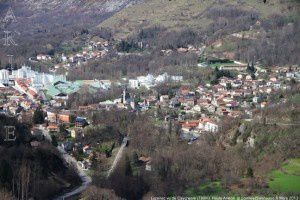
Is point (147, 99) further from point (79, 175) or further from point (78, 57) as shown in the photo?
point (78, 57)

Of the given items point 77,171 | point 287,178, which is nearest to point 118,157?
point 77,171

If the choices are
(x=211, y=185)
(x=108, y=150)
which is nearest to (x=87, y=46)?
(x=108, y=150)

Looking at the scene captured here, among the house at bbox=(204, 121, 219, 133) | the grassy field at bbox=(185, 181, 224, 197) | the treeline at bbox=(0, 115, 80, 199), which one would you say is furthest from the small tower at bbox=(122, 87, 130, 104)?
the grassy field at bbox=(185, 181, 224, 197)

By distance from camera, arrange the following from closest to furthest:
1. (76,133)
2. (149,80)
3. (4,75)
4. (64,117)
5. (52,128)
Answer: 1. (76,133)
2. (52,128)
3. (64,117)
4. (149,80)
5. (4,75)

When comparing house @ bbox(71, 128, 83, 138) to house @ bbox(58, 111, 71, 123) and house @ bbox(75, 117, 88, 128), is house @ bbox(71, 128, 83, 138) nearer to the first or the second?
house @ bbox(75, 117, 88, 128)

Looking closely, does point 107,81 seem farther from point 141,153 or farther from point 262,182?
point 262,182

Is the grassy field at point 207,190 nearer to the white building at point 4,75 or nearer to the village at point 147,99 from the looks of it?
the village at point 147,99

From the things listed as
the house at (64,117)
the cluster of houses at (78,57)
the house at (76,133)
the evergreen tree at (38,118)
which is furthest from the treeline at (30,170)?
the cluster of houses at (78,57)

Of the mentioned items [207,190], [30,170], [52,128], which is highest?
[30,170]
